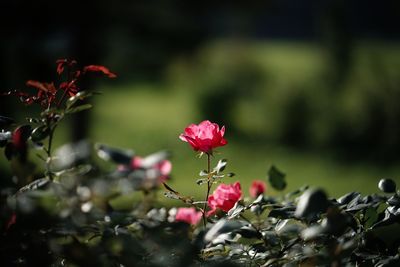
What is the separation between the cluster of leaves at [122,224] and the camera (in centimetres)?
76

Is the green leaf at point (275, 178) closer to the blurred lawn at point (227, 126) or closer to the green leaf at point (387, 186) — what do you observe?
the green leaf at point (387, 186)

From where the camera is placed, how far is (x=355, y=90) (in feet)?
22.1

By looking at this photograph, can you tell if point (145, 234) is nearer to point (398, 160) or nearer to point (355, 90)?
point (398, 160)

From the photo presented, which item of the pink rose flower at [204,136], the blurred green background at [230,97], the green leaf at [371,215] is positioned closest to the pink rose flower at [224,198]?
the pink rose flower at [204,136]

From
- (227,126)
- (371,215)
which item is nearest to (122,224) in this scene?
(371,215)

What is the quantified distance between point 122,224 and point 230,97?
6.96m

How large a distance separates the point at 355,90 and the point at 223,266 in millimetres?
6269

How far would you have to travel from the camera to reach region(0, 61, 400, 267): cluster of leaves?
760mm

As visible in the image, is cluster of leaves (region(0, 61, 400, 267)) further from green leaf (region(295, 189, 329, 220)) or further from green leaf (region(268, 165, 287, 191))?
green leaf (region(268, 165, 287, 191))

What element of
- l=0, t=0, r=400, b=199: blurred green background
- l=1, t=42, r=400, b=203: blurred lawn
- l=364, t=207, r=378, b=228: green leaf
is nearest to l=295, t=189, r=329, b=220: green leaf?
l=364, t=207, r=378, b=228: green leaf

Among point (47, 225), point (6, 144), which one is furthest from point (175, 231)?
point (6, 144)

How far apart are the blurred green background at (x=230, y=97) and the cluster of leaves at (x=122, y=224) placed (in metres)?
4.12

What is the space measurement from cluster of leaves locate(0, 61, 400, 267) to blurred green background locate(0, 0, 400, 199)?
4115mm

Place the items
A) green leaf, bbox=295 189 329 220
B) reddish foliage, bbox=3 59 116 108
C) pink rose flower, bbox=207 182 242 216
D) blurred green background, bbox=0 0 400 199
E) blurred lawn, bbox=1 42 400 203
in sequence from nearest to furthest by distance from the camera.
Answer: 1. green leaf, bbox=295 189 329 220
2. reddish foliage, bbox=3 59 116 108
3. pink rose flower, bbox=207 182 242 216
4. blurred green background, bbox=0 0 400 199
5. blurred lawn, bbox=1 42 400 203
